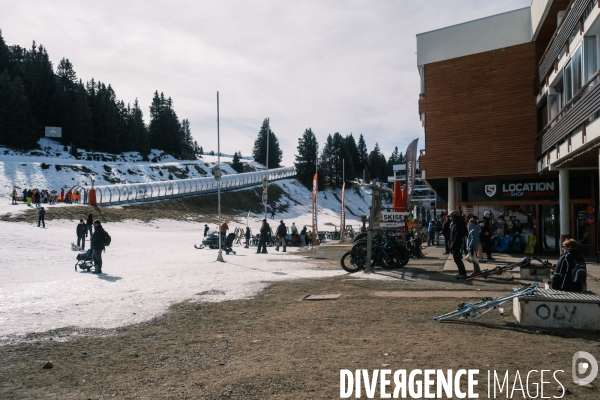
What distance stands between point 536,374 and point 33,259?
1983cm

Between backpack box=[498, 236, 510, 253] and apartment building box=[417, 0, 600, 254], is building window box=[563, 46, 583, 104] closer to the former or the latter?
apartment building box=[417, 0, 600, 254]

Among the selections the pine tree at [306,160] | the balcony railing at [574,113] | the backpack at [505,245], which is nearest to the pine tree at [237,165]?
the pine tree at [306,160]

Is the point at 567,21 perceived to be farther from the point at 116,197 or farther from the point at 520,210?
the point at 116,197

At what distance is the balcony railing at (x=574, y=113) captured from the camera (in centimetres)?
1338

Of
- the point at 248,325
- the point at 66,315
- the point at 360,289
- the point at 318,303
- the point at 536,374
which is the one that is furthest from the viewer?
the point at 360,289

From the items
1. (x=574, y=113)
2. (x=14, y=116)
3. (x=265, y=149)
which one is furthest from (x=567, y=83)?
(x=265, y=149)

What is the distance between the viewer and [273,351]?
5910mm

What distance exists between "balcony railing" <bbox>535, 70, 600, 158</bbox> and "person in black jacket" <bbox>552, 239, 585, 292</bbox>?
24.2 feet

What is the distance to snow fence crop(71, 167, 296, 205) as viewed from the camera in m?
55.6

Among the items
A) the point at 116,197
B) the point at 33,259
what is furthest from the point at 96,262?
the point at 116,197

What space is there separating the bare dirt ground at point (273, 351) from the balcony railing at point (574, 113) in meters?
7.48

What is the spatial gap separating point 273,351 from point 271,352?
0.16 feet

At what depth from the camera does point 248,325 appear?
25.3 feet

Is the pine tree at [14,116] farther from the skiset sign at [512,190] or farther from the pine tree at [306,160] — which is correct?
the skiset sign at [512,190]
